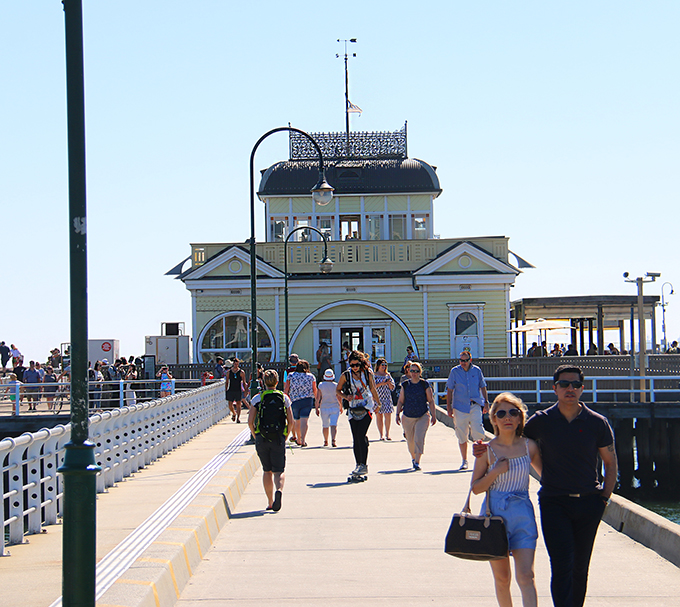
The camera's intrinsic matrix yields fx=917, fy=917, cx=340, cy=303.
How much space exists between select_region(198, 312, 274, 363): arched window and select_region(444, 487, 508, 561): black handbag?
30914mm

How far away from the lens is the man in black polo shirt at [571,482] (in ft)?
20.6

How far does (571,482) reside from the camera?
20.8 feet

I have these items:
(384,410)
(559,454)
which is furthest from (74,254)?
(384,410)

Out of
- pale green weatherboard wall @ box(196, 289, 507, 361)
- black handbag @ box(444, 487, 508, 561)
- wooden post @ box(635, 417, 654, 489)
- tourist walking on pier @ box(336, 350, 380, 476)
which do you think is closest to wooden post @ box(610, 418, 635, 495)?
wooden post @ box(635, 417, 654, 489)

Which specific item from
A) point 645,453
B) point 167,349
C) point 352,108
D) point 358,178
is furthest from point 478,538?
point 352,108

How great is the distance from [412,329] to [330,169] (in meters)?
9.29

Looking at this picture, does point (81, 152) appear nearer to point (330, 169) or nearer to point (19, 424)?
point (19, 424)

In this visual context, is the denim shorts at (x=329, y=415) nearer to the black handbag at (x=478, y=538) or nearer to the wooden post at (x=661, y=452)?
the black handbag at (x=478, y=538)

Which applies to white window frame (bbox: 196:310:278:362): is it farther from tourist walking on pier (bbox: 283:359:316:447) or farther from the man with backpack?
the man with backpack

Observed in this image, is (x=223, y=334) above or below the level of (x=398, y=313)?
below

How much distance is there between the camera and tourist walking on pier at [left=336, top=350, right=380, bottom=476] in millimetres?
13406

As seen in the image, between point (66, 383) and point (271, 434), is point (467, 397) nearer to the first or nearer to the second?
point (271, 434)

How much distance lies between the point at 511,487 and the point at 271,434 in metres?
5.32

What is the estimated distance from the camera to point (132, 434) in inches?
573
